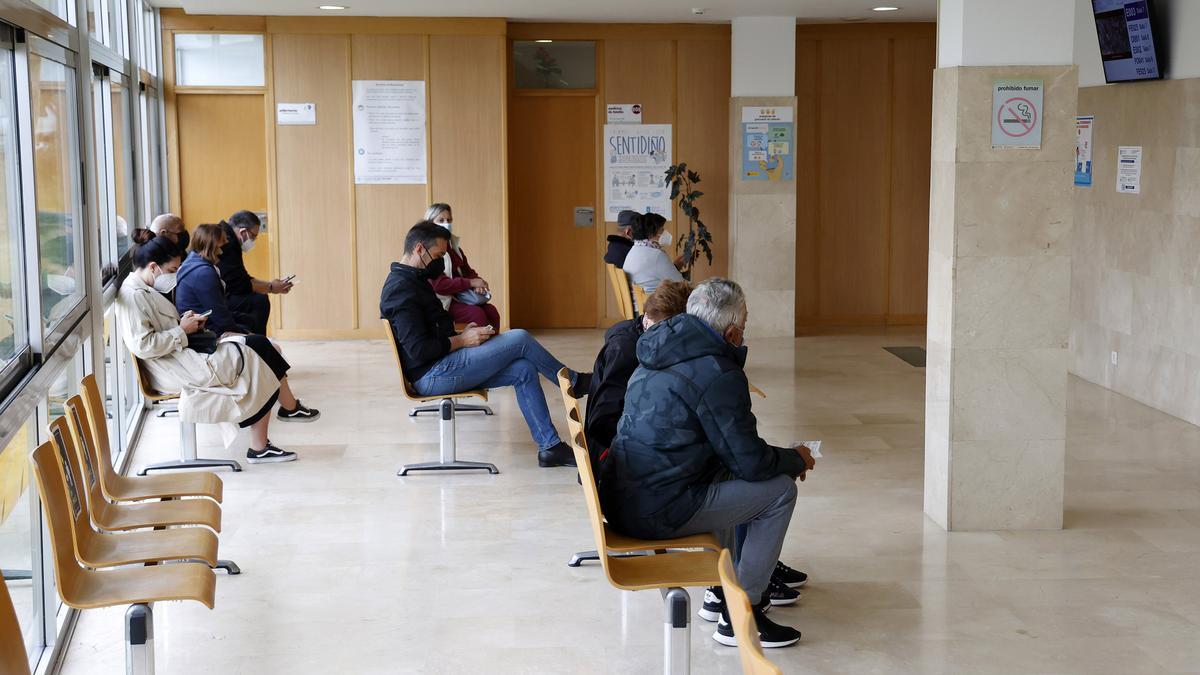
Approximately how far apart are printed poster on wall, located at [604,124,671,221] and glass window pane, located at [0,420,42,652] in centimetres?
835

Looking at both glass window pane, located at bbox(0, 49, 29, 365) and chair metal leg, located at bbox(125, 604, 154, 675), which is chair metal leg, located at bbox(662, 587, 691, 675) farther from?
glass window pane, located at bbox(0, 49, 29, 365)

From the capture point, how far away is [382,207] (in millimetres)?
11461

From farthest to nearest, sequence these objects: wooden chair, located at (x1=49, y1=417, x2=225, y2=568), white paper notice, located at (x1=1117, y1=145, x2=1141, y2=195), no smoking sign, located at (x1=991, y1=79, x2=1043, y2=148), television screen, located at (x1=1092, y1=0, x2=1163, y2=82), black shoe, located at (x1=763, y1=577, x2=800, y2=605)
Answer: white paper notice, located at (x1=1117, y1=145, x2=1141, y2=195)
television screen, located at (x1=1092, y1=0, x2=1163, y2=82)
no smoking sign, located at (x1=991, y1=79, x2=1043, y2=148)
black shoe, located at (x1=763, y1=577, x2=800, y2=605)
wooden chair, located at (x1=49, y1=417, x2=225, y2=568)

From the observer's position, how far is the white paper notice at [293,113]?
11250 millimetres

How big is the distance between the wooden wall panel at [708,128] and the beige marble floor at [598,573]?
4585mm

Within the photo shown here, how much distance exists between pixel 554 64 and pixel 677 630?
29.4ft

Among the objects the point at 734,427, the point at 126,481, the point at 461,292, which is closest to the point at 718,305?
the point at 734,427

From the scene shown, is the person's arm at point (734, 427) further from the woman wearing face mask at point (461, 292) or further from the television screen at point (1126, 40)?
the television screen at point (1126, 40)

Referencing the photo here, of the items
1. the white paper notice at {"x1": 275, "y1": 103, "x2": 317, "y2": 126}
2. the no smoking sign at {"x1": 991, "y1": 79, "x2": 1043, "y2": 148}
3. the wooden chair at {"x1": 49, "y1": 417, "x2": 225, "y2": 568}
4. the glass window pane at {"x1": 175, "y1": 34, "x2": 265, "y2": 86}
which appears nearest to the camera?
the wooden chair at {"x1": 49, "y1": 417, "x2": 225, "y2": 568}

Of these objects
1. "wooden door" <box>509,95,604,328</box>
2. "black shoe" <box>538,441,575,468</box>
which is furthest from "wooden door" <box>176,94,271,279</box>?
"black shoe" <box>538,441,575,468</box>

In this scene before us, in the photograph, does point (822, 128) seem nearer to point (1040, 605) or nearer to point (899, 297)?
point (899, 297)

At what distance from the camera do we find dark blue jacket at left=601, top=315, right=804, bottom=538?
398 centimetres

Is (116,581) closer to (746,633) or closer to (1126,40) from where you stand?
(746,633)

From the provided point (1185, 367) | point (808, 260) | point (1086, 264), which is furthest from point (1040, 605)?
point (808, 260)
